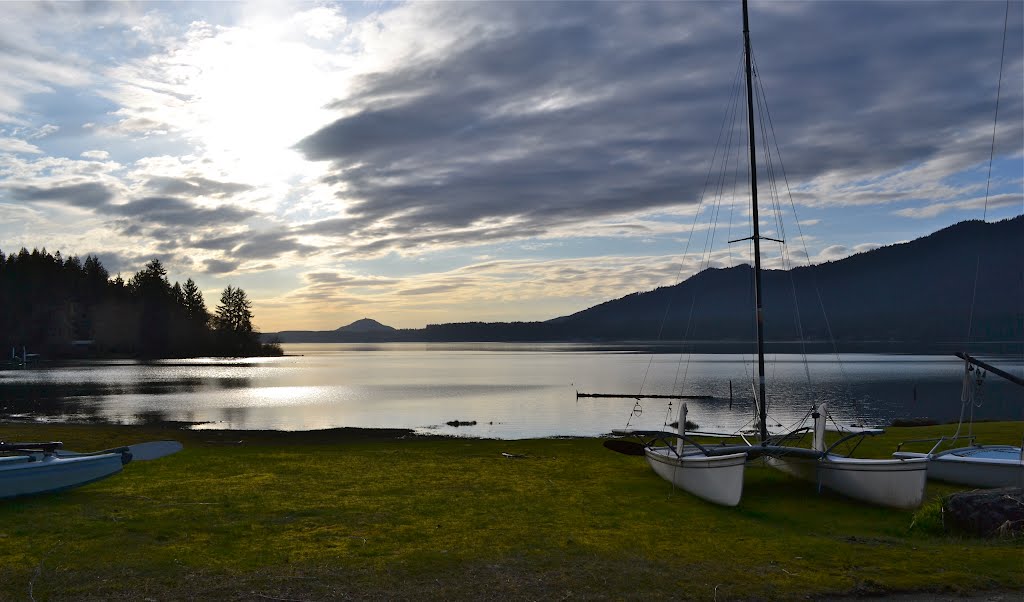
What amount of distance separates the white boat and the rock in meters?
1.34

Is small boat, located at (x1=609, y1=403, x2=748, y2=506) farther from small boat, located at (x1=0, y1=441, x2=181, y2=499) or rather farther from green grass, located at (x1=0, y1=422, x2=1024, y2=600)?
small boat, located at (x1=0, y1=441, x2=181, y2=499)

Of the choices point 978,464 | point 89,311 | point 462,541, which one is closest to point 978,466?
point 978,464

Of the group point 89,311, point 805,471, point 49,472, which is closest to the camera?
point 49,472

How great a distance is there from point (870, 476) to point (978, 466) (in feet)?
14.9

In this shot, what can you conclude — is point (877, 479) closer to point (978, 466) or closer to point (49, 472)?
point (978, 466)

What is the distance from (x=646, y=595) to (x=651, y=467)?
411 inches

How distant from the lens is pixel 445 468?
20.3m

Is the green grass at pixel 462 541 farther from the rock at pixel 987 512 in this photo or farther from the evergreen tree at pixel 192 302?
the evergreen tree at pixel 192 302

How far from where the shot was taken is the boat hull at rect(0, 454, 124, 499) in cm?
1446

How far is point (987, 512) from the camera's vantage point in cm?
1306

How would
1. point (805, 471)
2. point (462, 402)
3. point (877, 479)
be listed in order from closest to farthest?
1. point (877, 479)
2. point (805, 471)
3. point (462, 402)

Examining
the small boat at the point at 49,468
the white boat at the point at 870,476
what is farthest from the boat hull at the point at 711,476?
the small boat at the point at 49,468

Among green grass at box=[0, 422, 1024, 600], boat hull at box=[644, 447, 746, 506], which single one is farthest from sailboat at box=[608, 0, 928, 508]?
green grass at box=[0, 422, 1024, 600]

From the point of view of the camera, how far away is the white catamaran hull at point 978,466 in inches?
687
